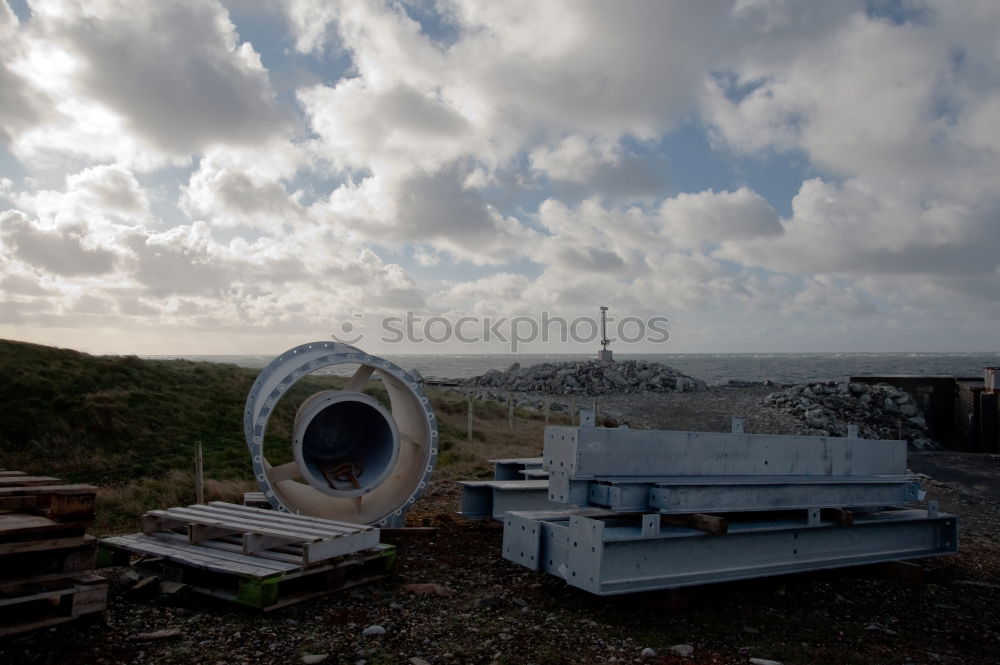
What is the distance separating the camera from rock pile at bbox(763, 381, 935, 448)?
20.1 m

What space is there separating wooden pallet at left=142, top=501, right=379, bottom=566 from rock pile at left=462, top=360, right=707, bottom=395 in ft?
99.1

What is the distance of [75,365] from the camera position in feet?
56.3

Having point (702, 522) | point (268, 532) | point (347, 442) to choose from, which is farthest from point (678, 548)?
point (347, 442)

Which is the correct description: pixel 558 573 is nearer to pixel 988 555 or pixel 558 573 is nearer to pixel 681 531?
pixel 681 531

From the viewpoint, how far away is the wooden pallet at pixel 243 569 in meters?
4.97

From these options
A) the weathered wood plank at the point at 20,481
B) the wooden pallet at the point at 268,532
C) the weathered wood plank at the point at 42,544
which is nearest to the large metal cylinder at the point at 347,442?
the wooden pallet at the point at 268,532

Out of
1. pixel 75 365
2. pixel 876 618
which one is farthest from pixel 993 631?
pixel 75 365

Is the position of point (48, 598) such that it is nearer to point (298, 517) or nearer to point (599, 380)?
point (298, 517)

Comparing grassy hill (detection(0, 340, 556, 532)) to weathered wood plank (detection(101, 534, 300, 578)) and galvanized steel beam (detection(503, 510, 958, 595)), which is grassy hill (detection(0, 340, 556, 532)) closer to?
weathered wood plank (detection(101, 534, 300, 578))

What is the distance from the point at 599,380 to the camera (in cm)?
3750

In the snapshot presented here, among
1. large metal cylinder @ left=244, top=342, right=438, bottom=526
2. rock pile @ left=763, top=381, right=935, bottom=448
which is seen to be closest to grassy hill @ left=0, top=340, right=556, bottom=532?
large metal cylinder @ left=244, top=342, right=438, bottom=526

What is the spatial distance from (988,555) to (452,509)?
235 inches

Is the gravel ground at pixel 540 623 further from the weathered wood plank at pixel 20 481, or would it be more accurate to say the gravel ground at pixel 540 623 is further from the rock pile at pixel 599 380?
the rock pile at pixel 599 380

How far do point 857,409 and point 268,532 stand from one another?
20949 millimetres
